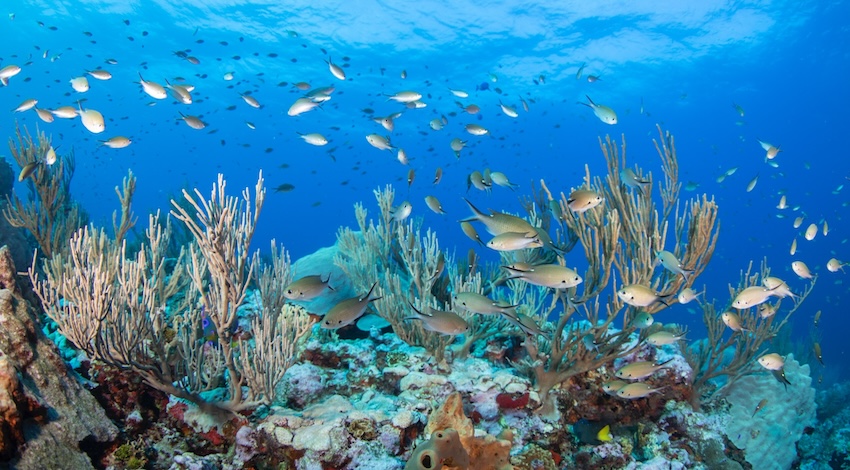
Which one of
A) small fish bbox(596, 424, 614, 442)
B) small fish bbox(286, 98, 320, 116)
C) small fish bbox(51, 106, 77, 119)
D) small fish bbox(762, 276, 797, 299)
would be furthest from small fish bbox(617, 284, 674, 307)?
small fish bbox(51, 106, 77, 119)

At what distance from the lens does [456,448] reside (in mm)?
3084

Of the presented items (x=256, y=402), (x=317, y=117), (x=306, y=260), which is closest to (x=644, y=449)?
(x=256, y=402)

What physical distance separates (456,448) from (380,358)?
262 cm

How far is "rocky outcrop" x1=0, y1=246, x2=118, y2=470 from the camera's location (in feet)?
9.13

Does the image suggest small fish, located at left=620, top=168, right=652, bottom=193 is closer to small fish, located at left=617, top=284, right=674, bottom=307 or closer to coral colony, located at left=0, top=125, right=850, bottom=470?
coral colony, located at left=0, top=125, right=850, bottom=470

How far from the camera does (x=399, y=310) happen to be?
571 cm

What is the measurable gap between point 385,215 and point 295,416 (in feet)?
13.4

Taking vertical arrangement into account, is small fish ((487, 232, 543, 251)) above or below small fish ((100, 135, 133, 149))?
above

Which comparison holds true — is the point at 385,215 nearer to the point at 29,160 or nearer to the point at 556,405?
the point at 556,405

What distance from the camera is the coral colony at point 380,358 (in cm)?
357

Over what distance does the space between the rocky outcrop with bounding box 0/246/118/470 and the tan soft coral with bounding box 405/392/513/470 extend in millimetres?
2455

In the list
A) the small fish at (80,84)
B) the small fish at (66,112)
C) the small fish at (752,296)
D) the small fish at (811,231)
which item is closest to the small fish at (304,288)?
the small fish at (752,296)

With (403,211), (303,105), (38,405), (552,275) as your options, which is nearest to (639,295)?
(552,275)

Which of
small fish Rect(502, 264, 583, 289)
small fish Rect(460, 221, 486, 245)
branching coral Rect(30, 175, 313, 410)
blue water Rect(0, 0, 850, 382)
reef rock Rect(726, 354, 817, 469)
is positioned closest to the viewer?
branching coral Rect(30, 175, 313, 410)
